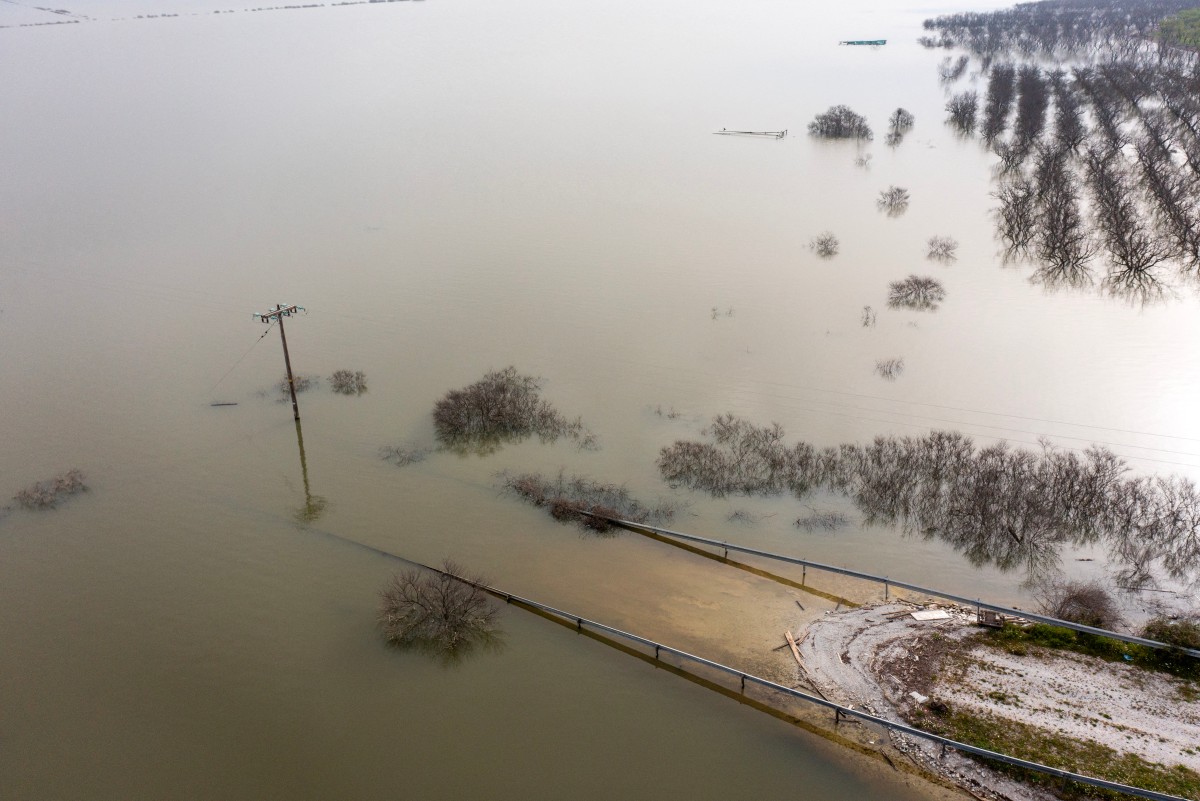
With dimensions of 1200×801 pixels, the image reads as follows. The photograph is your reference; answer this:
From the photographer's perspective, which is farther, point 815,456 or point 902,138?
point 902,138

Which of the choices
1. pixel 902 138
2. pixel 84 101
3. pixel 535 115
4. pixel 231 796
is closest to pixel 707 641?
pixel 231 796

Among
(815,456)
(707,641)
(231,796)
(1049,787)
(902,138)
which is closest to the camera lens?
(1049,787)

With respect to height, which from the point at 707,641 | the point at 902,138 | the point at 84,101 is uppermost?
the point at 84,101

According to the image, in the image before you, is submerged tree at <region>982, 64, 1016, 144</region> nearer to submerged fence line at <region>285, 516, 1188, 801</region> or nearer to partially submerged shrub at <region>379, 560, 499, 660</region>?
submerged fence line at <region>285, 516, 1188, 801</region>

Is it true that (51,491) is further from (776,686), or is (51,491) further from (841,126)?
(841,126)

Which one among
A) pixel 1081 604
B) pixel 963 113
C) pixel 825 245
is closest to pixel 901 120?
pixel 963 113

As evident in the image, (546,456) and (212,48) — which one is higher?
(212,48)

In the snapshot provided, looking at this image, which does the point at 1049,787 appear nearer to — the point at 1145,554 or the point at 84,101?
the point at 1145,554
